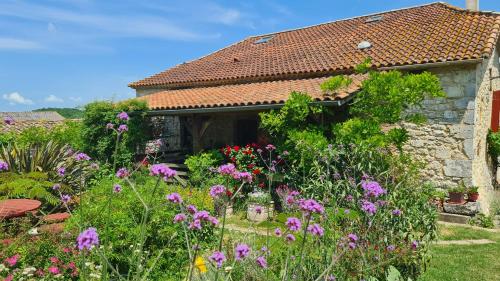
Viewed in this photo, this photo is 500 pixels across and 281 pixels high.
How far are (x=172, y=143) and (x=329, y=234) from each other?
11.3 m

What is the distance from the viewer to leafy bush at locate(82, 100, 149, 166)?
11.1m

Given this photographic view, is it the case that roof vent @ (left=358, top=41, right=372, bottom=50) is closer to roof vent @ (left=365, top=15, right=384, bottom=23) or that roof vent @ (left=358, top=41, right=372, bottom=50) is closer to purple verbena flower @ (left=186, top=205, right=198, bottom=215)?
roof vent @ (left=365, top=15, right=384, bottom=23)

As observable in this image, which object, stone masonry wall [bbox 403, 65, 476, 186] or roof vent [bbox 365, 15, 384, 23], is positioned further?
roof vent [bbox 365, 15, 384, 23]

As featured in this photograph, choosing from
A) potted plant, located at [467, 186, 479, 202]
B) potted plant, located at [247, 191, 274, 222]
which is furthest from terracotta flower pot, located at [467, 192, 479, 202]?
potted plant, located at [247, 191, 274, 222]

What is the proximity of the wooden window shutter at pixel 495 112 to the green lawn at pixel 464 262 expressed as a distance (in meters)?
5.27

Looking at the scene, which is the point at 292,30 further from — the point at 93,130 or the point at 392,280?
the point at 392,280

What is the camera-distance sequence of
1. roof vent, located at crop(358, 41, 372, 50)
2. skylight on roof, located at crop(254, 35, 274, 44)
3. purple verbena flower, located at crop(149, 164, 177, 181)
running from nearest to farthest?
purple verbena flower, located at crop(149, 164, 177, 181)
roof vent, located at crop(358, 41, 372, 50)
skylight on roof, located at crop(254, 35, 274, 44)

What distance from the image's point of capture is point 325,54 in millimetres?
13125

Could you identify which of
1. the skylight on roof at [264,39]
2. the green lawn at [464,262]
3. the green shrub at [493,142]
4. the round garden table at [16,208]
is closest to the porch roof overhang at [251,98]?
the green lawn at [464,262]

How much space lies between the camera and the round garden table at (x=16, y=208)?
15.1ft

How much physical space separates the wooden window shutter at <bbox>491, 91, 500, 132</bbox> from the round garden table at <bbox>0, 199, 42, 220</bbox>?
11646 mm

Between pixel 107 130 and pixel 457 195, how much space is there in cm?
918

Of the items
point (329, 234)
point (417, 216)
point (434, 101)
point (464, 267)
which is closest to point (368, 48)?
point (434, 101)

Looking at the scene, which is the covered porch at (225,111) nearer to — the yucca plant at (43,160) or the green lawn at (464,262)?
the yucca plant at (43,160)
